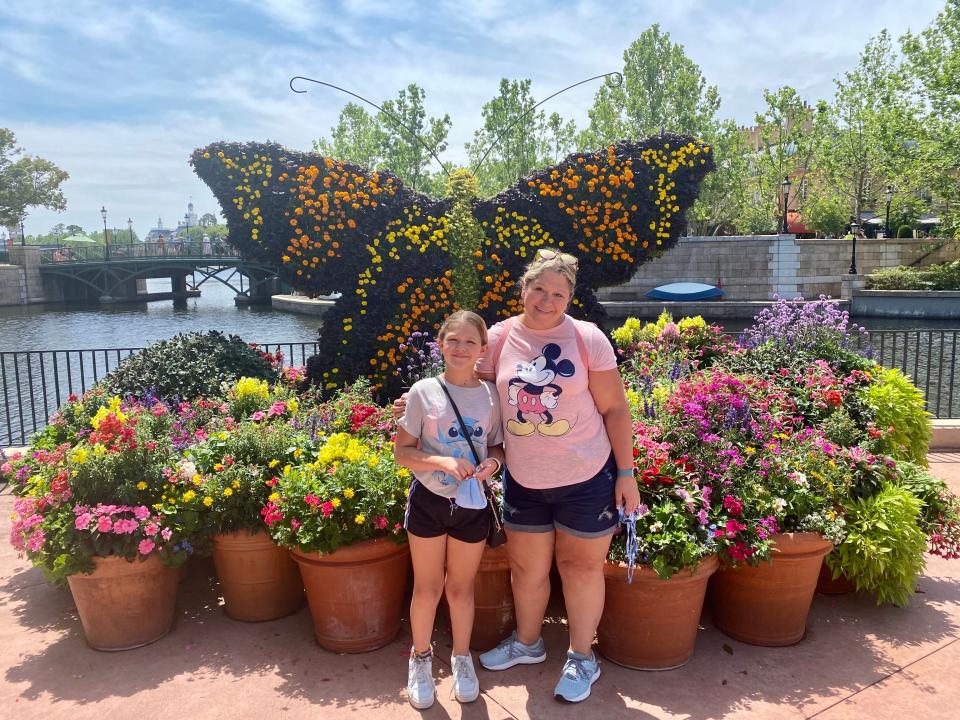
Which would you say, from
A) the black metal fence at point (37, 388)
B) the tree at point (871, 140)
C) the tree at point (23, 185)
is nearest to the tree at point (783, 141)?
the tree at point (871, 140)

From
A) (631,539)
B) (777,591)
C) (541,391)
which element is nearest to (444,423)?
(541,391)

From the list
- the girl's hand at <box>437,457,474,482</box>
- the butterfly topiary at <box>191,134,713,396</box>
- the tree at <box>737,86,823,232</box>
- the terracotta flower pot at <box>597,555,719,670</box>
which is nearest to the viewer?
the girl's hand at <box>437,457,474,482</box>

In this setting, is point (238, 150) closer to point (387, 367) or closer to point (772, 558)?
point (387, 367)

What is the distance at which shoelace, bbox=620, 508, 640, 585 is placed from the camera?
2.67 meters

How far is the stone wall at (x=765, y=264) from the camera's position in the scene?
28188mm

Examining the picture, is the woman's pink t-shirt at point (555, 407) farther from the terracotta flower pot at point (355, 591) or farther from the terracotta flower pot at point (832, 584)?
the terracotta flower pot at point (832, 584)

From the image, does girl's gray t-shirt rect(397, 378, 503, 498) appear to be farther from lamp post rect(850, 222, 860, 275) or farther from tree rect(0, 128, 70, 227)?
tree rect(0, 128, 70, 227)

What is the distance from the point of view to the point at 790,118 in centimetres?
3472

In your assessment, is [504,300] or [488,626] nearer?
[488,626]

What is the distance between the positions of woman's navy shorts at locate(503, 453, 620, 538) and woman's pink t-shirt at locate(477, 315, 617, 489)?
52 millimetres

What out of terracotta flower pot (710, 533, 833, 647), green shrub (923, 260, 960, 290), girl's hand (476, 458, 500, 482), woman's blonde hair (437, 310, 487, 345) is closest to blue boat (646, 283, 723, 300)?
green shrub (923, 260, 960, 290)

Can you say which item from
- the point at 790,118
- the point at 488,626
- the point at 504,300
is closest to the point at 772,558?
the point at 488,626

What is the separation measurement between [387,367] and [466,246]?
4.58 feet

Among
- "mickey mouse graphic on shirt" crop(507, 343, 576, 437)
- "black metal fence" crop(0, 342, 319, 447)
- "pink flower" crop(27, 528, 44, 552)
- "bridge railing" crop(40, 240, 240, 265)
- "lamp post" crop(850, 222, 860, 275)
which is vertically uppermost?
"bridge railing" crop(40, 240, 240, 265)
